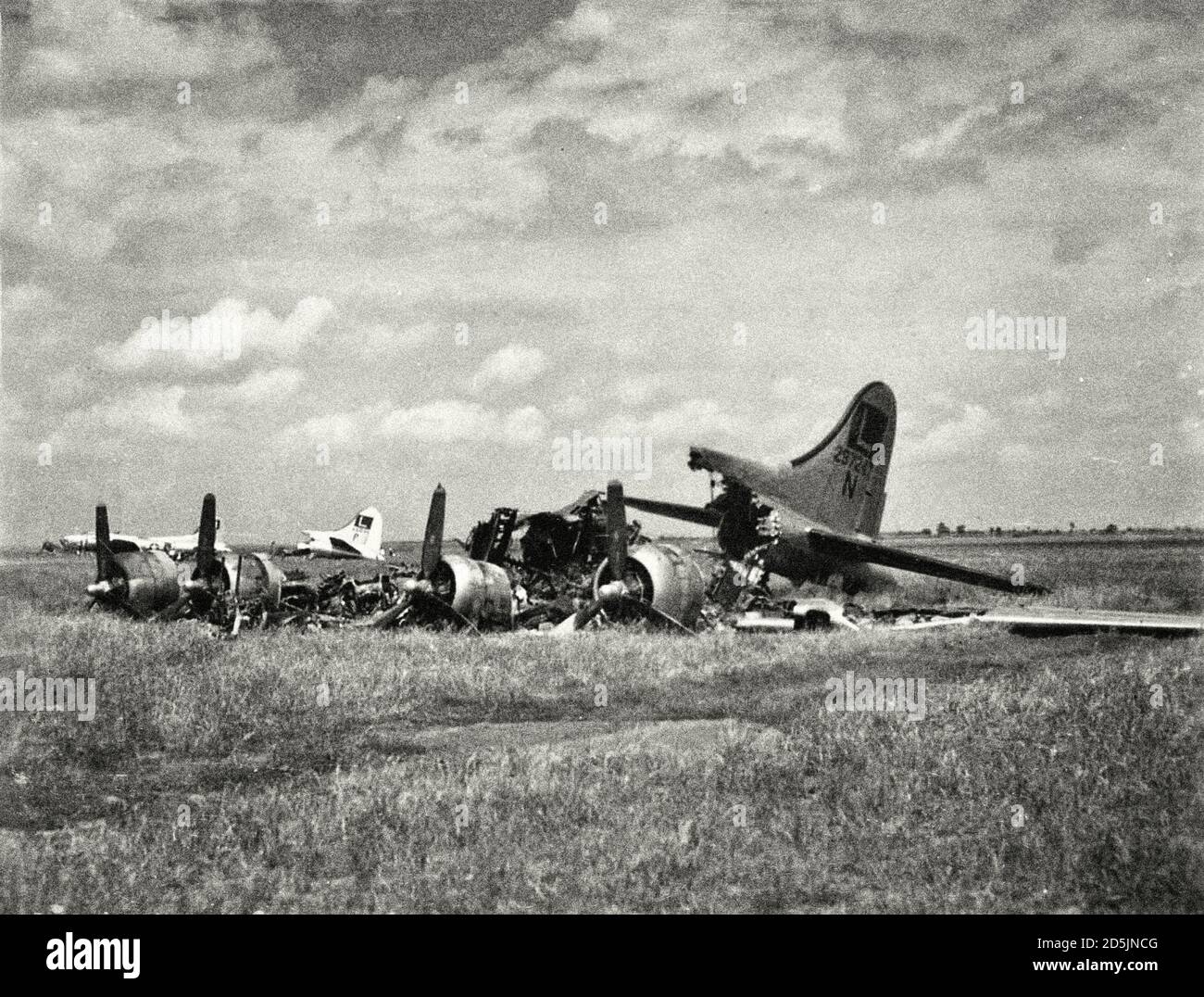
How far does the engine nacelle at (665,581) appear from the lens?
82.0 ft

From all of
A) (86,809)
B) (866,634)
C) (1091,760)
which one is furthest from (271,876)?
(866,634)

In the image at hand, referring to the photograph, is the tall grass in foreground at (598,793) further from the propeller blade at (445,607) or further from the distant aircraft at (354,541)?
the distant aircraft at (354,541)

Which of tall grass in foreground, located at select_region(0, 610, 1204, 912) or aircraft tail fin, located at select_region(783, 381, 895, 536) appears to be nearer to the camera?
tall grass in foreground, located at select_region(0, 610, 1204, 912)

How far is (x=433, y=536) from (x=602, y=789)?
603 inches

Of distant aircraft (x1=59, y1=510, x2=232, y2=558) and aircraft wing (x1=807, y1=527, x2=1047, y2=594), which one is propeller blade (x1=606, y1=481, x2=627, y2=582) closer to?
aircraft wing (x1=807, y1=527, x2=1047, y2=594)

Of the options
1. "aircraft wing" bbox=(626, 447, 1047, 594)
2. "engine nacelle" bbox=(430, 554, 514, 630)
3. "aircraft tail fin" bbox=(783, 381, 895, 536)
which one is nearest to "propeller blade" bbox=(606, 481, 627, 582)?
"engine nacelle" bbox=(430, 554, 514, 630)

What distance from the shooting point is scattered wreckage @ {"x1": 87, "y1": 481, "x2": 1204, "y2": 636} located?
24.8m

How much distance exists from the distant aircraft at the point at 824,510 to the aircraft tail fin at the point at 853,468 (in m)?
0.03

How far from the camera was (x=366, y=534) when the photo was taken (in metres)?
56.3

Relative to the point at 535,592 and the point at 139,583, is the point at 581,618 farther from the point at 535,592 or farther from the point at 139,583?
the point at 139,583

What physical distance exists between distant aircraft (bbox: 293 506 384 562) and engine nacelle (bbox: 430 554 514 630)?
2925 centimetres

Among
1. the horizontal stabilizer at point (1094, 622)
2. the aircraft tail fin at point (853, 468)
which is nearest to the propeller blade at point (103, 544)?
the aircraft tail fin at point (853, 468)

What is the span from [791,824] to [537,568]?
66.5ft
